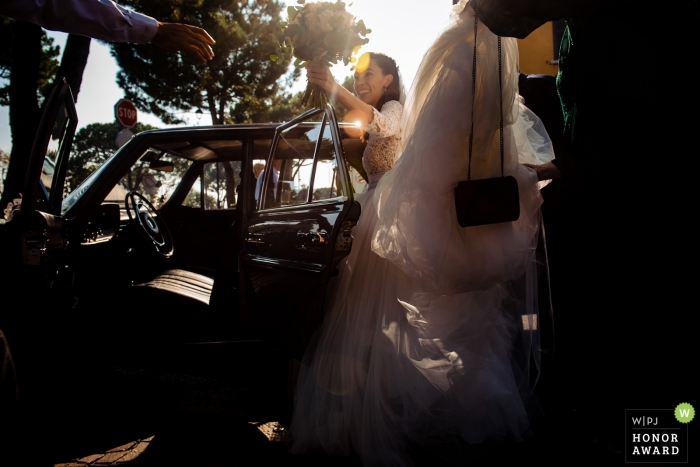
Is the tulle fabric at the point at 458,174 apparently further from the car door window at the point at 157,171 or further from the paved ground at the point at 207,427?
the car door window at the point at 157,171

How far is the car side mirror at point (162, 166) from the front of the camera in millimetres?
4211

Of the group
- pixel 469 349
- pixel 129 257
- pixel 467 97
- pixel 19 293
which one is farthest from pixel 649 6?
pixel 129 257

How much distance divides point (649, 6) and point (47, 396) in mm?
3188

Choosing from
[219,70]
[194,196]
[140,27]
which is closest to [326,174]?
[140,27]

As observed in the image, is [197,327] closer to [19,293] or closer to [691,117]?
[19,293]

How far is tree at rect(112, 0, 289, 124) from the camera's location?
1905 cm

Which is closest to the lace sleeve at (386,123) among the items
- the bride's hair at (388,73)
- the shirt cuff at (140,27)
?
the bride's hair at (388,73)

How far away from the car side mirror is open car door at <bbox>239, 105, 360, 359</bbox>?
112cm

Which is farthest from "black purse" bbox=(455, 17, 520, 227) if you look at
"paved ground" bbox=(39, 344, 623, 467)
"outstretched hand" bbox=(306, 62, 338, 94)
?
"outstretched hand" bbox=(306, 62, 338, 94)

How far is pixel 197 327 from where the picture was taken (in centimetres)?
330

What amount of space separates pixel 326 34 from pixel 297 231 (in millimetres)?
1154
